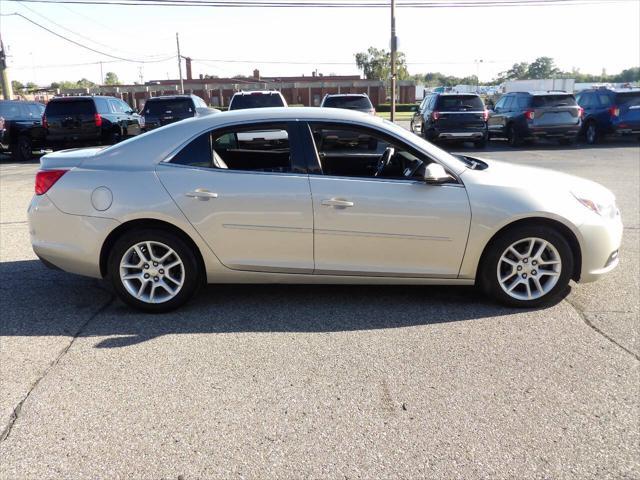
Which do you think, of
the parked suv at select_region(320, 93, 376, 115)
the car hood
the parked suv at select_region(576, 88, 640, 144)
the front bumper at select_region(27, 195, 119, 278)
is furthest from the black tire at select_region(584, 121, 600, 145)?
the front bumper at select_region(27, 195, 119, 278)

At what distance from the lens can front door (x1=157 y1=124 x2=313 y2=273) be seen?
4.36m

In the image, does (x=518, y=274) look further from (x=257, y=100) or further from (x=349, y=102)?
(x=349, y=102)

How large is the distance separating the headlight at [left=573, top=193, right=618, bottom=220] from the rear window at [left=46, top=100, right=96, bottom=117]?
14730mm

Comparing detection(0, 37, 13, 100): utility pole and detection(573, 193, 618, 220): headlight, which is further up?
detection(0, 37, 13, 100): utility pole

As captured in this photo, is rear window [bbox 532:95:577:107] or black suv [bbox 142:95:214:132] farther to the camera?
rear window [bbox 532:95:577:107]

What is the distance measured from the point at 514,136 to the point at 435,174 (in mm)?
15837

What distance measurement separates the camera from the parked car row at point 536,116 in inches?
694

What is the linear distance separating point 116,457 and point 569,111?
18341 mm

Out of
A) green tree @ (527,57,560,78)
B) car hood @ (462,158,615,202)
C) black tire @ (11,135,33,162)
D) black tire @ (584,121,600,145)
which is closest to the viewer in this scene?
car hood @ (462,158,615,202)

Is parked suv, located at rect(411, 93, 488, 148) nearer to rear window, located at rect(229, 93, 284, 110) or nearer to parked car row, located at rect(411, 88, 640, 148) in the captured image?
parked car row, located at rect(411, 88, 640, 148)

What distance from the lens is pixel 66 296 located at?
4973mm

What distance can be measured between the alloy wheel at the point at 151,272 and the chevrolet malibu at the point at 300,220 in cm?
1

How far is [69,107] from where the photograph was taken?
15.8m

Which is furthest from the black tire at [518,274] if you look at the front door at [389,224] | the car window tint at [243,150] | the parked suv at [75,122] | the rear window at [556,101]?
the rear window at [556,101]
